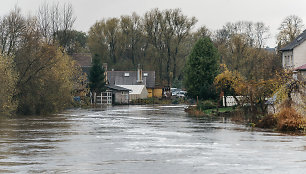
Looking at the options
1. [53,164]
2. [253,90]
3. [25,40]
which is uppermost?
[25,40]

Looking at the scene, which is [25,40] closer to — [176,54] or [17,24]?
[17,24]

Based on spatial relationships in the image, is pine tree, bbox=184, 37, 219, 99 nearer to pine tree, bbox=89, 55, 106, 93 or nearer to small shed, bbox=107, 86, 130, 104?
pine tree, bbox=89, 55, 106, 93

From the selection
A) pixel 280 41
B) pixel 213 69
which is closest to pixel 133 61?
pixel 280 41

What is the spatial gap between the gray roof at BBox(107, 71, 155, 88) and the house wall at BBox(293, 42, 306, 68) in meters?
54.7

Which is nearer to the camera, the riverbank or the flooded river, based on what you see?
the flooded river

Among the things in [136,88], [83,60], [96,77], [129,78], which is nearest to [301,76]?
[96,77]

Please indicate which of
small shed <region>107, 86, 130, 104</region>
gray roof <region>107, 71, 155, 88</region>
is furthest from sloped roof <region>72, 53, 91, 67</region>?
gray roof <region>107, 71, 155, 88</region>

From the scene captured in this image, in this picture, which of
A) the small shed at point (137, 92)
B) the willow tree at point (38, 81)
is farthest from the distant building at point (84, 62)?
the willow tree at point (38, 81)

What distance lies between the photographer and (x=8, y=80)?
44812 millimetres

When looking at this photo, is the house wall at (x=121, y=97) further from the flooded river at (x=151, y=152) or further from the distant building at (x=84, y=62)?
the flooded river at (x=151, y=152)

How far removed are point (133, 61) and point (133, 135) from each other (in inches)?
3454

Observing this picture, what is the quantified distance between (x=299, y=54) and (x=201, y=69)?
11983 millimetres

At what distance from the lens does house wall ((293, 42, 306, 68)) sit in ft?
205

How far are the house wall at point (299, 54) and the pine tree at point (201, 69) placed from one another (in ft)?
34.0
